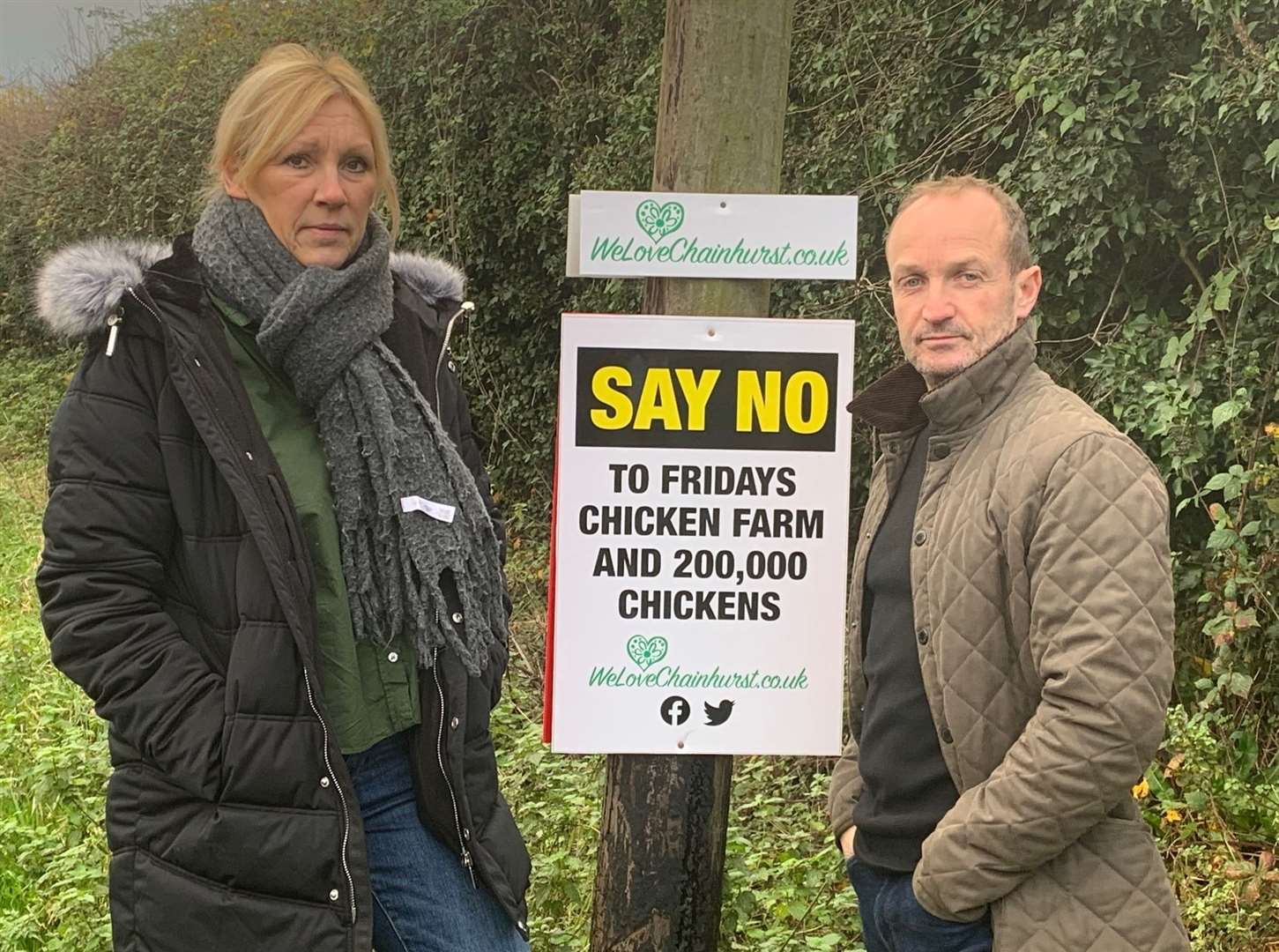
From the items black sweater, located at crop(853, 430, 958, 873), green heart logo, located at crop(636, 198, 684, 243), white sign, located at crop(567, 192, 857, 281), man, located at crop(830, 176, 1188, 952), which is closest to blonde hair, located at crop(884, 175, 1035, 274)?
man, located at crop(830, 176, 1188, 952)

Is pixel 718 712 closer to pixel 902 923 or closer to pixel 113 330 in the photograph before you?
pixel 902 923

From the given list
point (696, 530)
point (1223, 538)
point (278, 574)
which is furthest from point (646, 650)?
point (1223, 538)

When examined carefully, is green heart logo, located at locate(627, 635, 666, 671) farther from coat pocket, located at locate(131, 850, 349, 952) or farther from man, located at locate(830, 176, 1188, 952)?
coat pocket, located at locate(131, 850, 349, 952)

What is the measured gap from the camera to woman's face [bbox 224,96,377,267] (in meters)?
2.34

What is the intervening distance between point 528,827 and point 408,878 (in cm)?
242

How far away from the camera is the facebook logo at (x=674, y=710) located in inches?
119

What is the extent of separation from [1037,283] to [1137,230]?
9.66 feet

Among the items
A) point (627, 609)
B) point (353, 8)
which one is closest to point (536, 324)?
point (353, 8)

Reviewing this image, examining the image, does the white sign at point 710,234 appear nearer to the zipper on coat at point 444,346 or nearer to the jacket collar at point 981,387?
the zipper on coat at point 444,346

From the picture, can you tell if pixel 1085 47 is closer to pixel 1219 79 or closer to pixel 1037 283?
pixel 1219 79

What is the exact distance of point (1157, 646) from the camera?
1.84 metres

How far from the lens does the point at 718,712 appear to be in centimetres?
303

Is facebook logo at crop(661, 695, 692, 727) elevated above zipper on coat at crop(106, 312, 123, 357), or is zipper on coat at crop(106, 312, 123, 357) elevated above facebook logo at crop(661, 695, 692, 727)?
zipper on coat at crop(106, 312, 123, 357)

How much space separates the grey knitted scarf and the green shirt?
0.07 ft
